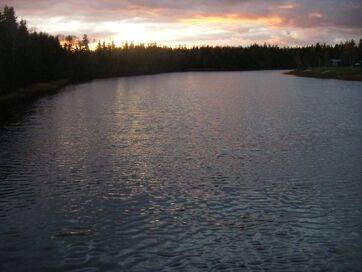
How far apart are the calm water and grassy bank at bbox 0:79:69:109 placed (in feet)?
123

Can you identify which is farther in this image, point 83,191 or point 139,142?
point 139,142

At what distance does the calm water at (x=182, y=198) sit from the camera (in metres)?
21.4

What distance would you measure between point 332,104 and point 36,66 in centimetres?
8445

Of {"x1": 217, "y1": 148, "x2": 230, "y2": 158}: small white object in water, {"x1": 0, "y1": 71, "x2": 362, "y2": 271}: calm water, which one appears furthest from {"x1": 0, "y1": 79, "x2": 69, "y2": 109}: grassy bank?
{"x1": 217, "y1": 148, "x2": 230, "y2": 158}: small white object in water

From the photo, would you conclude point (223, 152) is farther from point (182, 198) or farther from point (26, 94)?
point (26, 94)

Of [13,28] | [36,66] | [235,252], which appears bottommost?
[235,252]

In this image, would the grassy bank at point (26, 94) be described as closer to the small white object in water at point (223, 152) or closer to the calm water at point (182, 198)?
the calm water at point (182, 198)

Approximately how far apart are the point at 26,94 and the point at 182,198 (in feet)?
306

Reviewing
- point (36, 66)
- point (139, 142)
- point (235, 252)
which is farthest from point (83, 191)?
point (36, 66)

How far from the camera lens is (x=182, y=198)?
30000mm

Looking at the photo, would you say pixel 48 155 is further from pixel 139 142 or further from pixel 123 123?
pixel 123 123

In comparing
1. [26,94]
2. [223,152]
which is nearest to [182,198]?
[223,152]

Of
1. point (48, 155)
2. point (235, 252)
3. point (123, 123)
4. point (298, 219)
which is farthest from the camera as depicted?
point (123, 123)

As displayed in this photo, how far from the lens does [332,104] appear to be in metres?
89.7
